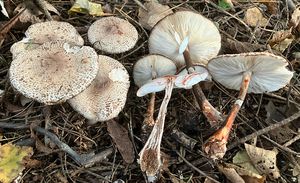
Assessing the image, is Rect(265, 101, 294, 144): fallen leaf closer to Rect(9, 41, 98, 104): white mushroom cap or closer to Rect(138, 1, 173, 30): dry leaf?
Rect(138, 1, 173, 30): dry leaf

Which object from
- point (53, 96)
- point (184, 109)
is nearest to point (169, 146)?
point (184, 109)

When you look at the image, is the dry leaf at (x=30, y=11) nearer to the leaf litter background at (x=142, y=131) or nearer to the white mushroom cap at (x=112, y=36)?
the leaf litter background at (x=142, y=131)

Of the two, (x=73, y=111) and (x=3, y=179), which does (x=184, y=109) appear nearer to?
(x=73, y=111)

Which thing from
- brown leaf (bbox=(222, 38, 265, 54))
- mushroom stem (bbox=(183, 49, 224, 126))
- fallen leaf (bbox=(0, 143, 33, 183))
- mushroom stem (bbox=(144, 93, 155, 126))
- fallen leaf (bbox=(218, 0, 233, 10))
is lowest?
fallen leaf (bbox=(0, 143, 33, 183))

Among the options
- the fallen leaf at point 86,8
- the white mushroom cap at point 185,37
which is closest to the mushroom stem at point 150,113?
the white mushroom cap at point 185,37

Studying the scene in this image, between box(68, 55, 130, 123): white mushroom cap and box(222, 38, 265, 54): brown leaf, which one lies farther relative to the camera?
box(222, 38, 265, 54): brown leaf

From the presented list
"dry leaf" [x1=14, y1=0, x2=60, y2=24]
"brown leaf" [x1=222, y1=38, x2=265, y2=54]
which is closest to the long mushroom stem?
"brown leaf" [x1=222, y1=38, x2=265, y2=54]

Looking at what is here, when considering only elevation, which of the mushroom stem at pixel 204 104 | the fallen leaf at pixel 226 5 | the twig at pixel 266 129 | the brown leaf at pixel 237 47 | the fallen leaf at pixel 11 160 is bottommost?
the fallen leaf at pixel 11 160
